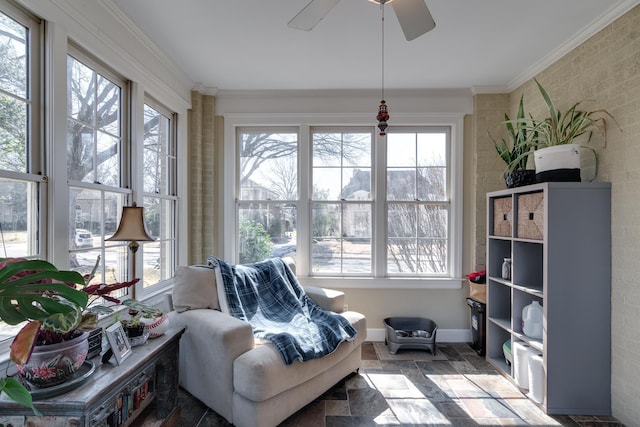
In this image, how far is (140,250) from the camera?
2.32 metres

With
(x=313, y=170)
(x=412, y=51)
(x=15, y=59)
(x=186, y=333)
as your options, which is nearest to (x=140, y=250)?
(x=186, y=333)

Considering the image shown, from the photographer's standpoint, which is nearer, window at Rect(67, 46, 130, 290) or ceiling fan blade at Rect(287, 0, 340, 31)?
ceiling fan blade at Rect(287, 0, 340, 31)

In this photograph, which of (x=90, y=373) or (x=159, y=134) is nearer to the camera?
(x=90, y=373)

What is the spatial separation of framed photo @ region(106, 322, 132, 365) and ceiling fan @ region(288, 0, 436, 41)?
1.72 metres

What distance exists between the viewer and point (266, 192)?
3.25 metres

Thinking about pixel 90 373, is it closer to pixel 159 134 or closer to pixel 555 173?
pixel 159 134

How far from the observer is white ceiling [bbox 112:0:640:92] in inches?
75.0

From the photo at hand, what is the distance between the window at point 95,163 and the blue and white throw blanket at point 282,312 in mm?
713

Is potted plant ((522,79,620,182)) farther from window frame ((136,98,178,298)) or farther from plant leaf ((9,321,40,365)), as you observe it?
window frame ((136,98,178,298))

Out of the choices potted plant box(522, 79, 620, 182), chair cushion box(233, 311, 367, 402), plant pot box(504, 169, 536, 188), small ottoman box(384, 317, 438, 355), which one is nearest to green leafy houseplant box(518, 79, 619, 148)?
potted plant box(522, 79, 620, 182)

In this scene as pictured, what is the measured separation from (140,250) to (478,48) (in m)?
3.05

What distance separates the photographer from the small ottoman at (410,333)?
279 centimetres

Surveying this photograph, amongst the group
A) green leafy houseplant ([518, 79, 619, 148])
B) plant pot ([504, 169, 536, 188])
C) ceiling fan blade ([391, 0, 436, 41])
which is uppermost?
ceiling fan blade ([391, 0, 436, 41])

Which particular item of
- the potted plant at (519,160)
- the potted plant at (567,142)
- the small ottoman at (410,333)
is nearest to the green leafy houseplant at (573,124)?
the potted plant at (567,142)
